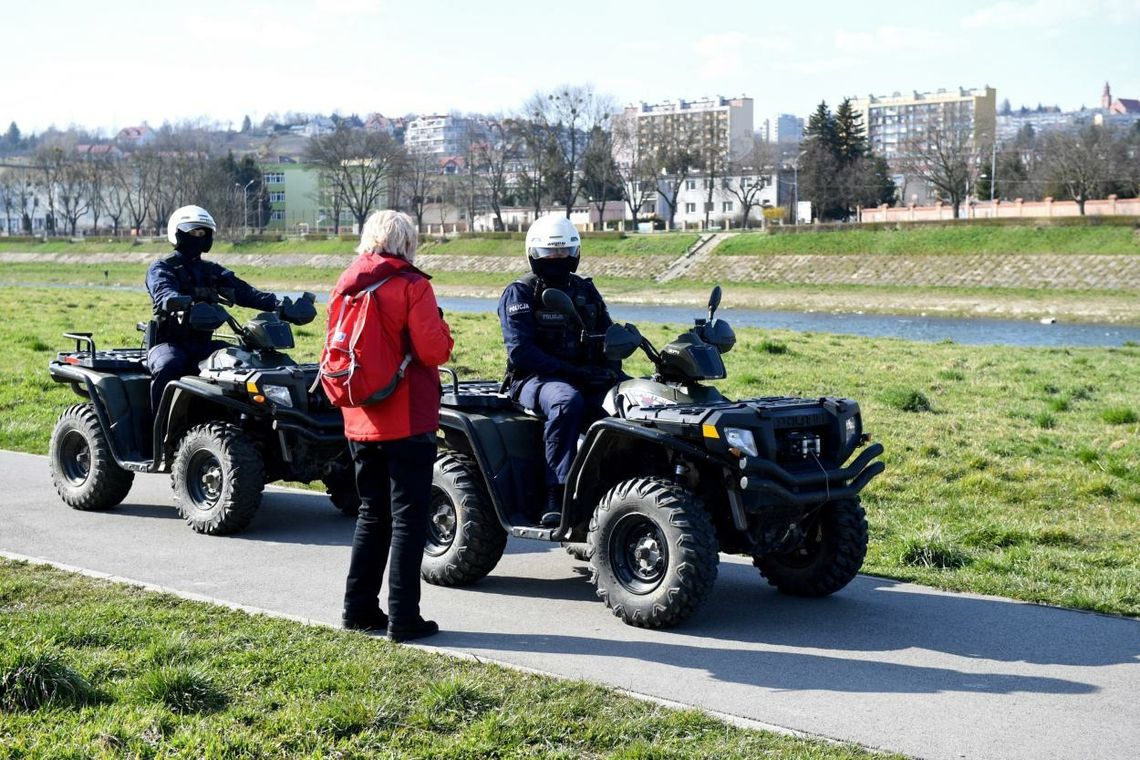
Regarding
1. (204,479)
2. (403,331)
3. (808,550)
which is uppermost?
(403,331)

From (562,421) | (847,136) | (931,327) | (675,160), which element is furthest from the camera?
(675,160)

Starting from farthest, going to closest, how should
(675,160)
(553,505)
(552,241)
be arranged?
1. (675,160)
2. (552,241)
3. (553,505)

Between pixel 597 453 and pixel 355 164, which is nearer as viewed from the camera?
pixel 597 453

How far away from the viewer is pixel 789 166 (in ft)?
388

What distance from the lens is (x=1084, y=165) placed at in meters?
84.4

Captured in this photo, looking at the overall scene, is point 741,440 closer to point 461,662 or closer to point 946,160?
point 461,662

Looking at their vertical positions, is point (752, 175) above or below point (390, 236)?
above

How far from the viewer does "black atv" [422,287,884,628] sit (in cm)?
673

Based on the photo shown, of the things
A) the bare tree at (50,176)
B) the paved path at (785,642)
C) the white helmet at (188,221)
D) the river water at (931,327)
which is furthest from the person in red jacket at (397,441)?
the bare tree at (50,176)

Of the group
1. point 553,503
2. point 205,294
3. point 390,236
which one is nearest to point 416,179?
point 205,294

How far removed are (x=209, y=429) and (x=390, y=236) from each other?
351 cm

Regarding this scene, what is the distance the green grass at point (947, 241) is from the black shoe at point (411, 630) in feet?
189

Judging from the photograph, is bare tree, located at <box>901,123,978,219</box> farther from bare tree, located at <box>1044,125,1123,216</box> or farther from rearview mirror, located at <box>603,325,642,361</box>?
rearview mirror, located at <box>603,325,642,361</box>

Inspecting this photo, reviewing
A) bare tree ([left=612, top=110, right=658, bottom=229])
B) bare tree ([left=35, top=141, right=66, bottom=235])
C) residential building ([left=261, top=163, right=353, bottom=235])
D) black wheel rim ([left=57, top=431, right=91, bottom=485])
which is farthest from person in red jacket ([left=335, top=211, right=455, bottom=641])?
residential building ([left=261, top=163, right=353, bottom=235])
